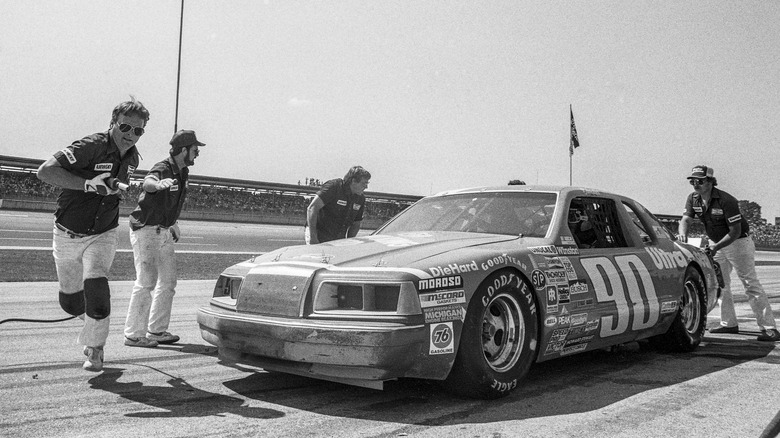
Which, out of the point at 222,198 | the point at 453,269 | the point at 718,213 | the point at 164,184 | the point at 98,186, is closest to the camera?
the point at 453,269

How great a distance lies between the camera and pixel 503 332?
13.2ft

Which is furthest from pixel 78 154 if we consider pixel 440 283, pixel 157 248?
pixel 440 283

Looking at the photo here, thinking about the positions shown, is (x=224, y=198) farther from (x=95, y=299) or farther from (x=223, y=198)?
(x=95, y=299)

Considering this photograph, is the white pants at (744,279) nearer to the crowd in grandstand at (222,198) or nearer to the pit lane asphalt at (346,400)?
the pit lane asphalt at (346,400)

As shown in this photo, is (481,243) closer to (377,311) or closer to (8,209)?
(377,311)

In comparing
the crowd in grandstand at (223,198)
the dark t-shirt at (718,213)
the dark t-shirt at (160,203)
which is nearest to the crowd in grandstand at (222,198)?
the crowd in grandstand at (223,198)

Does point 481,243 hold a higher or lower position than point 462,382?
higher

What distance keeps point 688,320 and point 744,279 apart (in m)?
1.71

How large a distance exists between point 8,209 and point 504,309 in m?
27.7

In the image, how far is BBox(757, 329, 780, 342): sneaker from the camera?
6570mm

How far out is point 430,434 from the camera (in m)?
3.14

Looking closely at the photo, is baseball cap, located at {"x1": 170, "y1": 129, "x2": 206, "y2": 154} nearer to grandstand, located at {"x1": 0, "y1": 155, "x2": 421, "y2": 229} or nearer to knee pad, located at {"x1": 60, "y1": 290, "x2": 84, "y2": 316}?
knee pad, located at {"x1": 60, "y1": 290, "x2": 84, "y2": 316}

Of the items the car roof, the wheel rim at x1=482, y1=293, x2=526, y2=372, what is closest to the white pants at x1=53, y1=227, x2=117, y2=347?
the wheel rim at x1=482, y1=293, x2=526, y2=372

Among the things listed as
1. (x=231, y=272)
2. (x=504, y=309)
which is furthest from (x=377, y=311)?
(x=231, y=272)
